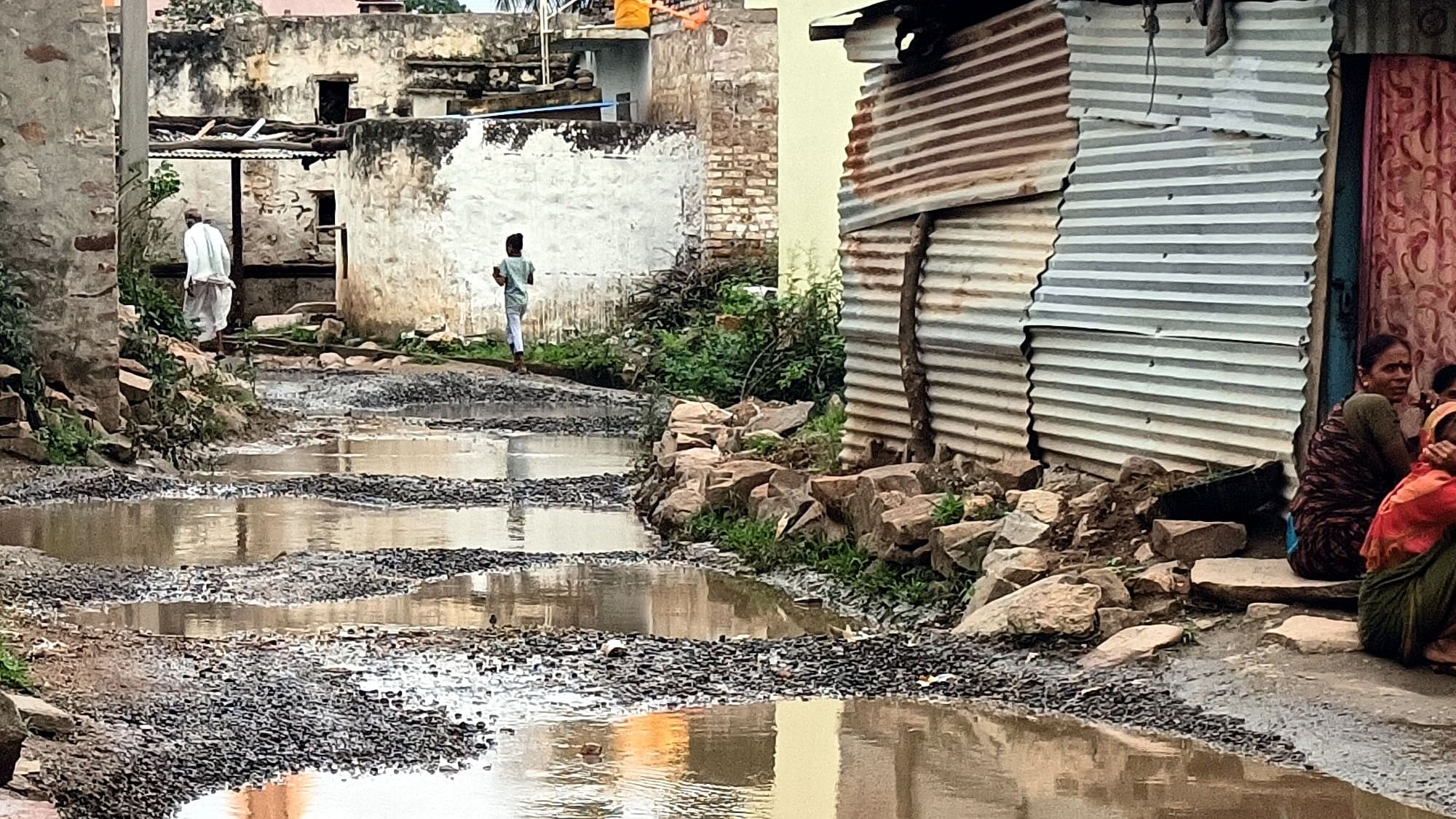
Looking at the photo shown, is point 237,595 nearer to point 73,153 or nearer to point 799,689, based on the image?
point 799,689

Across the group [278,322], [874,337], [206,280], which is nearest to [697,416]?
[874,337]

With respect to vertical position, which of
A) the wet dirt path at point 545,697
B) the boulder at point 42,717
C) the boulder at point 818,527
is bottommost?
the wet dirt path at point 545,697

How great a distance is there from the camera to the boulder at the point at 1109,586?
754 cm

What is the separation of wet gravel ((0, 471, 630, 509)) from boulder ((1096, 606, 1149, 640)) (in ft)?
17.9

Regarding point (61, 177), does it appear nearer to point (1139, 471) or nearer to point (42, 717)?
point (1139, 471)

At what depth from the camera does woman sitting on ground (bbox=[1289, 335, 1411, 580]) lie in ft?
22.8

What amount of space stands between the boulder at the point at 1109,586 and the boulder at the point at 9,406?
8.00 meters

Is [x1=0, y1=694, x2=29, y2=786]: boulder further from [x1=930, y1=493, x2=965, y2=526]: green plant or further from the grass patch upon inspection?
[x1=930, y1=493, x2=965, y2=526]: green plant

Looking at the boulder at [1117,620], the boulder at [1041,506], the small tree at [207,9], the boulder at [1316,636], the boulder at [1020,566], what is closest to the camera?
the boulder at [1316,636]

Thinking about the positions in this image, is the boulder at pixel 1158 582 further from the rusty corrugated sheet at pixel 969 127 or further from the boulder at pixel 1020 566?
the rusty corrugated sheet at pixel 969 127

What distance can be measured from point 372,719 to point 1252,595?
3.26 meters

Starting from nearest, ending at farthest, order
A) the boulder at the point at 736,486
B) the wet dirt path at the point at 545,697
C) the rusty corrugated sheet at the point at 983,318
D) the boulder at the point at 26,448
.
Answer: the wet dirt path at the point at 545,697, the rusty corrugated sheet at the point at 983,318, the boulder at the point at 736,486, the boulder at the point at 26,448

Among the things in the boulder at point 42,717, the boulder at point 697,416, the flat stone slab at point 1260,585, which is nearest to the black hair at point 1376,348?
the flat stone slab at point 1260,585

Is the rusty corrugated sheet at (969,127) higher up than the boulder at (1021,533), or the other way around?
the rusty corrugated sheet at (969,127)
